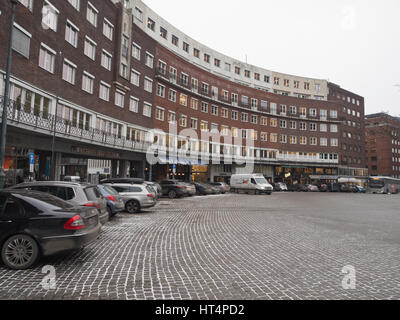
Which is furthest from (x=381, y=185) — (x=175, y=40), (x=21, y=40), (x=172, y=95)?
(x=21, y=40)

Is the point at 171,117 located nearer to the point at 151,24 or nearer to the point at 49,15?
the point at 151,24

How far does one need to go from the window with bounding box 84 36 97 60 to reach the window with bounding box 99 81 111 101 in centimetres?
251

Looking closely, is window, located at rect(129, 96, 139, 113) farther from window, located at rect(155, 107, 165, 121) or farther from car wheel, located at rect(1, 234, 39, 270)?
car wheel, located at rect(1, 234, 39, 270)

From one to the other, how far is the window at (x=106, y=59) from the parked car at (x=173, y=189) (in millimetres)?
12923

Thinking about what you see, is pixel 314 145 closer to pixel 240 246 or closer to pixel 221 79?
pixel 221 79

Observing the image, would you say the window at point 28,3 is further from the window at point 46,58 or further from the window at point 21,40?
the window at point 46,58

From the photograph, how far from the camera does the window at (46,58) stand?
1892 centimetres

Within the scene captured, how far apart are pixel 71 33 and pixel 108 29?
6.07 metres

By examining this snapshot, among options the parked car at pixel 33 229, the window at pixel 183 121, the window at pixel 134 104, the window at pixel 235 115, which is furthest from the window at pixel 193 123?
the parked car at pixel 33 229

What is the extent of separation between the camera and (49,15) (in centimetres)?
1948

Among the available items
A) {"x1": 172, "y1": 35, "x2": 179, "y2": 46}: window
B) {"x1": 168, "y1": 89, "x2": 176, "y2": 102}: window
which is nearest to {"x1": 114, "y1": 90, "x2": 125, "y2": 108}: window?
{"x1": 168, "y1": 89, "x2": 176, "y2": 102}: window

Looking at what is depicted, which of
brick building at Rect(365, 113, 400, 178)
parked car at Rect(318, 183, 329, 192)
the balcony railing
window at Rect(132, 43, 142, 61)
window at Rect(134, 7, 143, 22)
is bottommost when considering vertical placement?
parked car at Rect(318, 183, 329, 192)

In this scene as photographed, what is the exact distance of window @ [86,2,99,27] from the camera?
2436 cm

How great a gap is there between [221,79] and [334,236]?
138 ft
